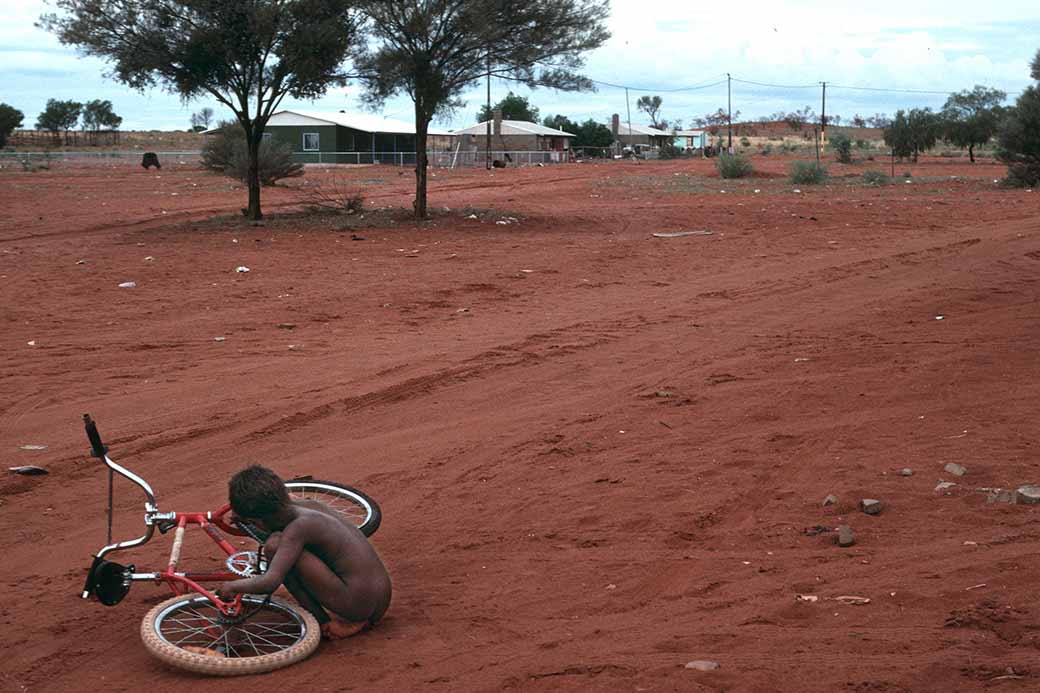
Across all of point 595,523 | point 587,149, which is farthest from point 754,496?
point 587,149

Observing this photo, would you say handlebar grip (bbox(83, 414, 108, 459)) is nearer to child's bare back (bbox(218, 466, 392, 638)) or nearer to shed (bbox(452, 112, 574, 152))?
child's bare back (bbox(218, 466, 392, 638))

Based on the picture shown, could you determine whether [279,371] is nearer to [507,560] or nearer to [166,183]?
[507,560]

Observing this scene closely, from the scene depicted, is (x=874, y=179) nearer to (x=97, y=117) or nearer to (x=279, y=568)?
(x=279, y=568)

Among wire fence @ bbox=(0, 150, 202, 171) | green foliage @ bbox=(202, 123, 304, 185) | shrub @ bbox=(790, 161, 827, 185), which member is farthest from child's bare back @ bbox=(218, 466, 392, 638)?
wire fence @ bbox=(0, 150, 202, 171)

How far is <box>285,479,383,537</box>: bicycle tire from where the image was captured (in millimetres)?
6633

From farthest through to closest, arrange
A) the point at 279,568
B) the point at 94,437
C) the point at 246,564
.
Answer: the point at 246,564 < the point at 94,437 < the point at 279,568

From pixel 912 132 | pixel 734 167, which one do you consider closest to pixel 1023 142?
pixel 734 167

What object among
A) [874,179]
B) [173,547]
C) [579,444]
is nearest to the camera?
[173,547]

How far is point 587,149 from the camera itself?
87.6 metres

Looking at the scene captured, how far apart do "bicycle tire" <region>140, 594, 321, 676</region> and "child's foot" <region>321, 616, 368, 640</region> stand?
70 millimetres

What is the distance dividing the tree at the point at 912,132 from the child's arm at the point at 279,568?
6058 centimetres

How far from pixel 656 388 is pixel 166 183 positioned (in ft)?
126

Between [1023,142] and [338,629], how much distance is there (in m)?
35.1

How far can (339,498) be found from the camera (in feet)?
22.2
